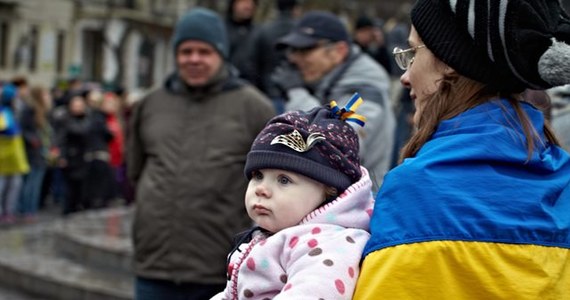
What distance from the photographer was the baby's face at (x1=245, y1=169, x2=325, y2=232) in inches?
105

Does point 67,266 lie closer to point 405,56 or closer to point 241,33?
point 241,33

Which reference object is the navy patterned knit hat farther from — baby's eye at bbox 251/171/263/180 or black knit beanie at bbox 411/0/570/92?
black knit beanie at bbox 411/0/570/92

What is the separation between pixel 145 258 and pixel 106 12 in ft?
128

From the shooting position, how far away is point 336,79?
546 centimetres

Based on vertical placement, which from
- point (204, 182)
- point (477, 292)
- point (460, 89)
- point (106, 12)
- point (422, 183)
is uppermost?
point (460, 89)

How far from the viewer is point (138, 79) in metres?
48.4

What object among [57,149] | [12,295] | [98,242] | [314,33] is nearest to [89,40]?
[57,149]

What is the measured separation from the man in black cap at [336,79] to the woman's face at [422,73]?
264 cm

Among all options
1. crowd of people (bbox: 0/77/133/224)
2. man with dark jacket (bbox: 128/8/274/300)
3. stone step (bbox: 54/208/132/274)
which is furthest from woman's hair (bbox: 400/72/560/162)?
crowd of people (bbox: 0/77/133/224)

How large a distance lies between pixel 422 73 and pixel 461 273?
0.54 meters

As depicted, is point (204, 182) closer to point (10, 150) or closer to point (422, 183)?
point (422, 183)

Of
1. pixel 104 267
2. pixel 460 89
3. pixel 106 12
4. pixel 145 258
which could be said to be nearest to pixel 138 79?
pixel 106 12

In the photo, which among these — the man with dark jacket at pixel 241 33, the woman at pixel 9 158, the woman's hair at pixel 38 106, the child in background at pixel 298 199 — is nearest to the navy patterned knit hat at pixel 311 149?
the child in background at pixel 298 199

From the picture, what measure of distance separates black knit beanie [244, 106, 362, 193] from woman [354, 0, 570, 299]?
28cm
